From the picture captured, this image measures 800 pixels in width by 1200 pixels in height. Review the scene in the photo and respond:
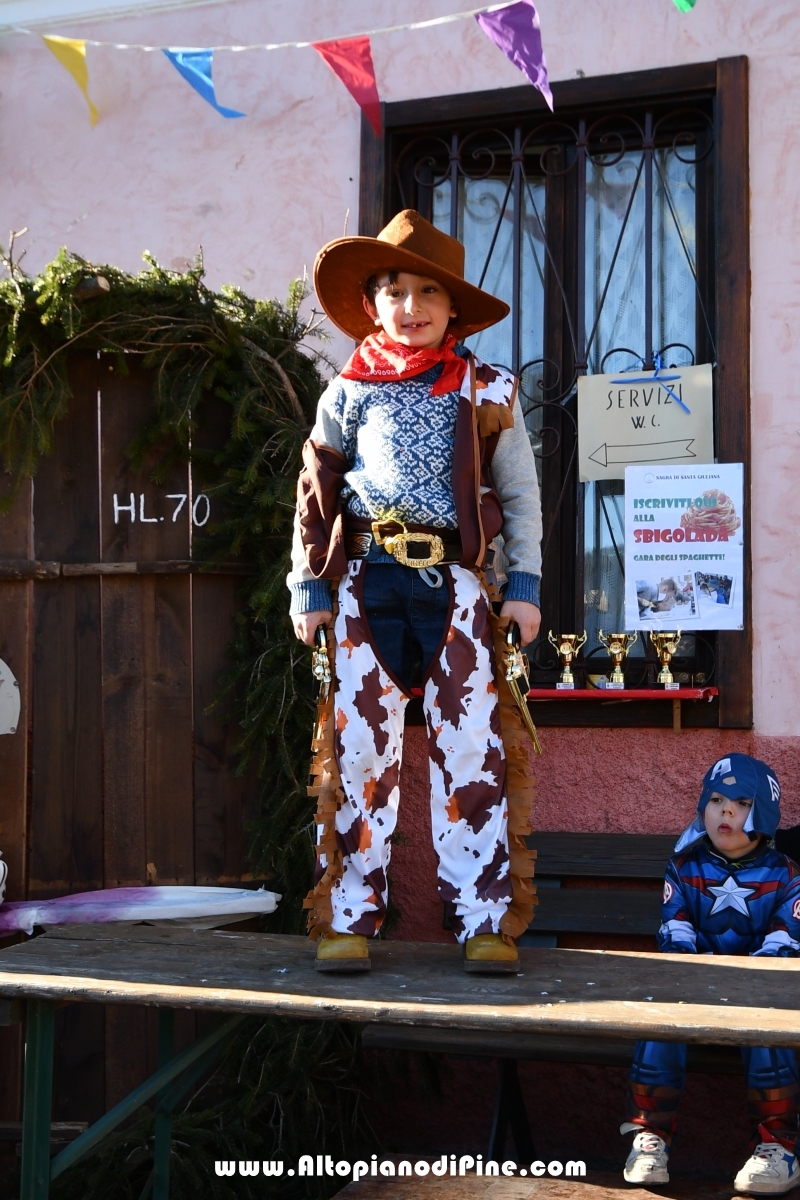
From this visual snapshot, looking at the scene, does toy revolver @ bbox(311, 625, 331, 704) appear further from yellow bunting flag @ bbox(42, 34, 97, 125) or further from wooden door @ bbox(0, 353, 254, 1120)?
yellow bunting flag @ bbox(42, 34, 97, 125)

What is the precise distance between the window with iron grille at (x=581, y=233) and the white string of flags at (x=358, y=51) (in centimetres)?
22

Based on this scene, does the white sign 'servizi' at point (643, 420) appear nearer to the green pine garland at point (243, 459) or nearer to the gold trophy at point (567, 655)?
the gold trophy at point (567, 655)

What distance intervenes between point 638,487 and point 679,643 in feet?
1.76

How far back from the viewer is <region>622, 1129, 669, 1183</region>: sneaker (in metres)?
2.97

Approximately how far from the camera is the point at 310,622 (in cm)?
308

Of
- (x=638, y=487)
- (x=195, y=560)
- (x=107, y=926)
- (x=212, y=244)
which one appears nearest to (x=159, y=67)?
(x=212, y=244)

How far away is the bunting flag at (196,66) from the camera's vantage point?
440 centimetres

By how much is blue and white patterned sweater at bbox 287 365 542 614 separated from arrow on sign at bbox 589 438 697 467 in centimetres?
117

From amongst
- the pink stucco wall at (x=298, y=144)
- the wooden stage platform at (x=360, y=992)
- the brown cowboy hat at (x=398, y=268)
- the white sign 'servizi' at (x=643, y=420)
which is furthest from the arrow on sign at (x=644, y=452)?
the wooden stage platform at (x=360, y=992)

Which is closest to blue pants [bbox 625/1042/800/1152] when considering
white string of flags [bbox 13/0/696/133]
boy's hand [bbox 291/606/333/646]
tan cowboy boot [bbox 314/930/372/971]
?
tan cowboy boot [bbox 314/930/372/971]

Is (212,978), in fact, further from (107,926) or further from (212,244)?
(212,244)

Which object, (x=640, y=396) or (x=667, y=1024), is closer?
(x=667, y=1024)

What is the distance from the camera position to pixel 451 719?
9.78 ft

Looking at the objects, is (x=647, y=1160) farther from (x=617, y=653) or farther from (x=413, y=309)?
(x=413, y=309)
